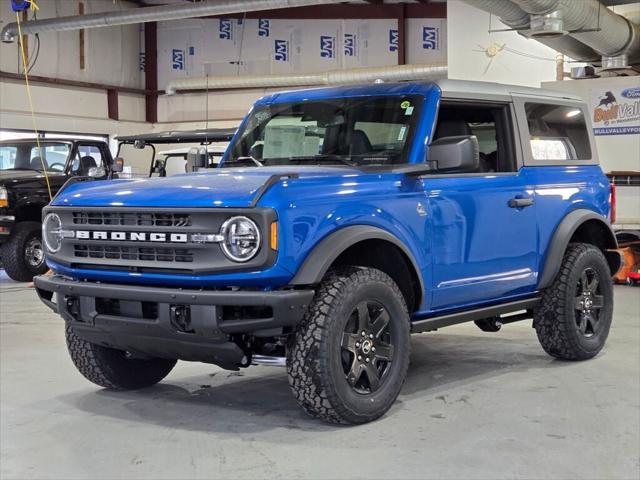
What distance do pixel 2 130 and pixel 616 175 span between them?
12.2 metres

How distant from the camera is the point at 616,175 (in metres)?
10.2

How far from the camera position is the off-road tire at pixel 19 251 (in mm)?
10734

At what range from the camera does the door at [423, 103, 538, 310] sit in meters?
4.39

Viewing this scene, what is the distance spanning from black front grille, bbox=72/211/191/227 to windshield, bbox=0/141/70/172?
7.34 meters

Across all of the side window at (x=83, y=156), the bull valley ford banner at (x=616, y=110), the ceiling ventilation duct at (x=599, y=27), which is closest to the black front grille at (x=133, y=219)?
the ceiling ventilation duct at (x=599, y=27)

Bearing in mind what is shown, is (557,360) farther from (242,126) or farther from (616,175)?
(616,175)

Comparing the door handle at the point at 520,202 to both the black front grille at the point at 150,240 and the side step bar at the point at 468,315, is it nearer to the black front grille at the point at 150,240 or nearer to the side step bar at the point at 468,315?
the side step bar at the point at 468,315

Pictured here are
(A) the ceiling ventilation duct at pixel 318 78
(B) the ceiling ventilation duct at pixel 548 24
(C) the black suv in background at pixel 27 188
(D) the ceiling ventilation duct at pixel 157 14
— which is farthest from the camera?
(A) the ceiling ventilation duct at pixel 318 78

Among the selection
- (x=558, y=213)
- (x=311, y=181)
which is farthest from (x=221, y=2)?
(x=311, y=181)

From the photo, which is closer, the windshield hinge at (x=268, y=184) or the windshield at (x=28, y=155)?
the windshield hinge at (x=268, y=184)

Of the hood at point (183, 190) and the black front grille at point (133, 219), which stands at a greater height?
the hood at point (183, 190)

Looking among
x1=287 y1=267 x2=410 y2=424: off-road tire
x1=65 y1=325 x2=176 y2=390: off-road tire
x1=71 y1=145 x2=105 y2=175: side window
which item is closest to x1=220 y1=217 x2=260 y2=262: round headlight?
x1=287 y1=267 x2=410 y2=424: off-road tire

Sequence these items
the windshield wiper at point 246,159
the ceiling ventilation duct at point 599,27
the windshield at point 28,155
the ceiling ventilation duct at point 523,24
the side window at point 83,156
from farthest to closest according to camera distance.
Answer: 1. the side window at point 83,156
2. the windshield at point 28,155
3. the ceiling ventilation duct at point 599,27
4. the ceiling ventilation duct at point 523,24
5. the windshield wiper at point 246,159

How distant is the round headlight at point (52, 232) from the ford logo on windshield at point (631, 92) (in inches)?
309
